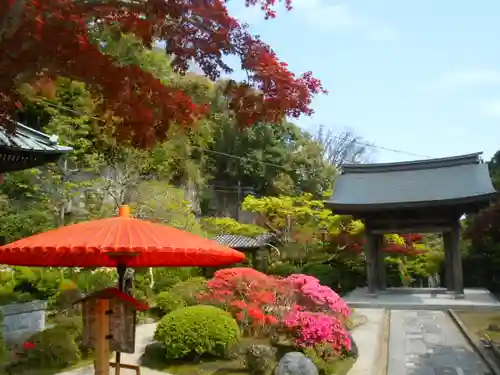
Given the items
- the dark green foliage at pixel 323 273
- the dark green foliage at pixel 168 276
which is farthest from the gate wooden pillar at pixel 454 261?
the dark green foliage at pixel 168 276

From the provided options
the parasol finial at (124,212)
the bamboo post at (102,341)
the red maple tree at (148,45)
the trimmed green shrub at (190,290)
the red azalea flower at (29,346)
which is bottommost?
the red azalea flower at (29,346)

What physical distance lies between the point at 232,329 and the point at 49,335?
139 inches

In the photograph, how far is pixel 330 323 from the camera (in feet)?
28.7

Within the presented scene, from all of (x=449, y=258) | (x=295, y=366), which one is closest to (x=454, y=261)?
(x=449, y=258)

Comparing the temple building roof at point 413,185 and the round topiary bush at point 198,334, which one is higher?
the temple building roof at point 413,185

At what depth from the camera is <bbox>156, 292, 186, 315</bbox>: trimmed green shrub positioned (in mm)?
12968

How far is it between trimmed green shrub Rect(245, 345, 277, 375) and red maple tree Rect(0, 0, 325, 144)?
15.8 feet

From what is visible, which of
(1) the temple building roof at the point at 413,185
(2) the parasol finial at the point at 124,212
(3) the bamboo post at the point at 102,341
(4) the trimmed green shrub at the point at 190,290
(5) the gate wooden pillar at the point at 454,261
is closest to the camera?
(3) the bamboo post at the point at 102,341

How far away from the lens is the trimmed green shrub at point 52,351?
8.65 m

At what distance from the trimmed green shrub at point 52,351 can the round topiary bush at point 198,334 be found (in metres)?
1.65

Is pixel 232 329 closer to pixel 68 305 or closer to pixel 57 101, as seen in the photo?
pixel 68 305

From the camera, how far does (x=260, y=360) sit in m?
7.83

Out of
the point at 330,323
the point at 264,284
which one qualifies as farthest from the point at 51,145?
the point at 330,323

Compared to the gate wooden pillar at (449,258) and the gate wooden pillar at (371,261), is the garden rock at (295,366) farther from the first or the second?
the gate wooden pillar at (449,258)
